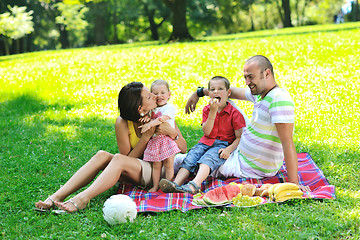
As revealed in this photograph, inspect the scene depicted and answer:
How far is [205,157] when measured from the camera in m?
4.68

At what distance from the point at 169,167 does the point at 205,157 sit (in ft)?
1.35

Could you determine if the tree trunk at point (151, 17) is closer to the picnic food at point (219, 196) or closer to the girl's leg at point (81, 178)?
the girl's leg at point (81, 178)

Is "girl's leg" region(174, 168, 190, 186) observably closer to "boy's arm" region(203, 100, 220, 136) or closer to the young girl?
the young girl

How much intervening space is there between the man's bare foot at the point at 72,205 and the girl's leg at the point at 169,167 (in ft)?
3.08

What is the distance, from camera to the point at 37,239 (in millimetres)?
3684

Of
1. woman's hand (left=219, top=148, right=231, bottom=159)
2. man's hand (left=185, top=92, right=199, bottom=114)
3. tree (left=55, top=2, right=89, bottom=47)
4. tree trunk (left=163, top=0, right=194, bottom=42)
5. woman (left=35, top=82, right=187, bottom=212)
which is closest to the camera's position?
woman (left=35, top=82, right=187, bottom=212)

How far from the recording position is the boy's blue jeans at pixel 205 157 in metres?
4.65

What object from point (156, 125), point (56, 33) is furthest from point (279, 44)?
point (56, 33)

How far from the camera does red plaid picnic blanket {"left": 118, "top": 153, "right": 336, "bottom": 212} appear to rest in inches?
162

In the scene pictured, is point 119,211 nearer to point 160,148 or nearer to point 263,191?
point 160,148

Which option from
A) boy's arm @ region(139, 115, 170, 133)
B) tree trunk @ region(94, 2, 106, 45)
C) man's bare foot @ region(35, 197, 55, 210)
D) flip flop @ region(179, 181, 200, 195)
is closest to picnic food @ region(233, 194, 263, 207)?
flip flop @ region(179, 181, 200, 195)

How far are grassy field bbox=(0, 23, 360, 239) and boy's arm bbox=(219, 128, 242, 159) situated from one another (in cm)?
84

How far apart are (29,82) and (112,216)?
894cm

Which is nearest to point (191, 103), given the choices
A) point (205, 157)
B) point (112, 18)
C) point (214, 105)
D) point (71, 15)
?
point (214, 105)
